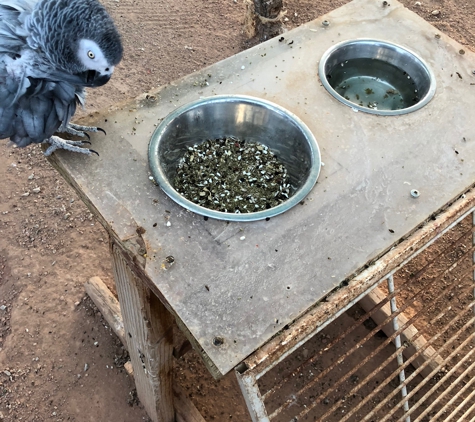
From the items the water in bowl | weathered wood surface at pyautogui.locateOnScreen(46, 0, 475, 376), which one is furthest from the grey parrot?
the water in bowl

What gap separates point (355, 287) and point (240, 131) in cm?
75

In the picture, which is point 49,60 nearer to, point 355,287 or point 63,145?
point 63,145

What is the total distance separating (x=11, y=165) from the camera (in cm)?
266

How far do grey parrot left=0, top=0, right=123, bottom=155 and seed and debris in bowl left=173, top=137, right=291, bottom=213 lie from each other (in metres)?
0.34

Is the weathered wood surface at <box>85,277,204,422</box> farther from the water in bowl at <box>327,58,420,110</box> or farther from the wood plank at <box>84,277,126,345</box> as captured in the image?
the water in bowl at <box>327,58,420,110</box>

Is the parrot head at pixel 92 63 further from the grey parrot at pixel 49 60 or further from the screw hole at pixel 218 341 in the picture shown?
the screw hole at pixel 218 341

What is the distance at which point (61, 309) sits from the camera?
7.18 feet

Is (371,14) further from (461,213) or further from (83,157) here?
(83,157)

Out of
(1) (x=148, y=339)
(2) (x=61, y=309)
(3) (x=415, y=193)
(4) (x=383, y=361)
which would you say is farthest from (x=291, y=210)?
(2) (x=61, y=309)

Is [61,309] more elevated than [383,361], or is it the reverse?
[383,361]

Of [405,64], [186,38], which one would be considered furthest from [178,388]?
[186,38]

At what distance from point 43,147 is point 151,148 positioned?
342 millimetres

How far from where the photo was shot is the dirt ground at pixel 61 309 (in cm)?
196

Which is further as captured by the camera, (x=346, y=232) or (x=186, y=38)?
(x=186, y=38)
